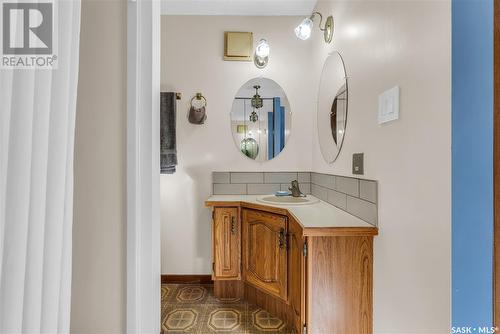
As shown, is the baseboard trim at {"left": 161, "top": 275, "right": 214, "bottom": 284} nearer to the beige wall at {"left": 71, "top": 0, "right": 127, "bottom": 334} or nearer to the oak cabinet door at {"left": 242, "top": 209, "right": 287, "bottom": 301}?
the oak cabinet door at {"left": 242, "top": 209, "right": 287, "bottom": 301}

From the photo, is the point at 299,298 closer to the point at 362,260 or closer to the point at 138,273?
the point at 362,260

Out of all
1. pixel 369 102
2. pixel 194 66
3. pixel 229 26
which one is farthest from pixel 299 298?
pixel 229 26

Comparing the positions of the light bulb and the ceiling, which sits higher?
the ceiling

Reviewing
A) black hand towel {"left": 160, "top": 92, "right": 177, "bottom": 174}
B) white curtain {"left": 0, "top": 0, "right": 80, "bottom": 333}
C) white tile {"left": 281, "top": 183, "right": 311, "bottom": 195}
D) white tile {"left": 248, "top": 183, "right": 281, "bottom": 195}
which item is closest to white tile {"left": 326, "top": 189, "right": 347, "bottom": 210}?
white tile {"left": 281, "top": 183, "right": 311, "bottom": 195}

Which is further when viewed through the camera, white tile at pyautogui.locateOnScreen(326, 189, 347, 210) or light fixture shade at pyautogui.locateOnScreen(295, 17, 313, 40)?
light fixture shade at pyautogui.locateOnScreen(295, 17, 313, 40)

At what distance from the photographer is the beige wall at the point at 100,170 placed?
0.67 meters

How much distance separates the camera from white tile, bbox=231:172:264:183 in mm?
2395

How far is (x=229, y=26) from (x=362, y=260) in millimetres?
2226

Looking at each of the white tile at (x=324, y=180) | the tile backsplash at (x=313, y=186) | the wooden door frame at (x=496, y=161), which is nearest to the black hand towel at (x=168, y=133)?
the tile backsplash at (x=313, y=186)

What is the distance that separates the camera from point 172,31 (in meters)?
2.39

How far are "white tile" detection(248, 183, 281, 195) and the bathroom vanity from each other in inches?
14.5

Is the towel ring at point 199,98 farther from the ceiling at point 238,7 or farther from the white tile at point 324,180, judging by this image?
the white tile at point 324,180

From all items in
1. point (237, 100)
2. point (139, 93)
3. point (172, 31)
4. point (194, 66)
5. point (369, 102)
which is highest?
point (172, 31)

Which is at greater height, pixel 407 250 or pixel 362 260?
pixel 407 250
